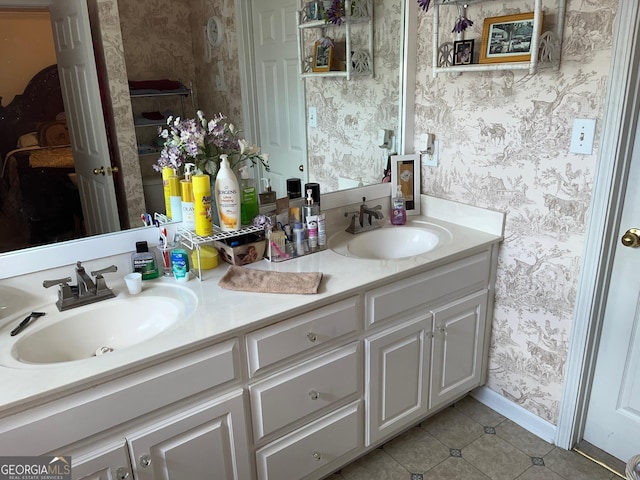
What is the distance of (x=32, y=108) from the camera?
145 cm

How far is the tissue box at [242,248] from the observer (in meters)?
1.74

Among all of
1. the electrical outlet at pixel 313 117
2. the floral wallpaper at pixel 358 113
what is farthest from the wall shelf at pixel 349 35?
the electrical outlet at pixel 313 117

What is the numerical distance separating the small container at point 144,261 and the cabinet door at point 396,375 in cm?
77

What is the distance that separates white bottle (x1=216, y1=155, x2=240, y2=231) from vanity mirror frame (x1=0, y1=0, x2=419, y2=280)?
0.83ft

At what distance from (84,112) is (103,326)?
664mm

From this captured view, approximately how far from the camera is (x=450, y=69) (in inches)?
76.0

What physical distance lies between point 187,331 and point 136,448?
1.06 feet

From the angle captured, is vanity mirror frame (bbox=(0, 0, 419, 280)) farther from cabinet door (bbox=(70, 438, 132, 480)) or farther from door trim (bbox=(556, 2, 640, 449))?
door trim (bbox=(556, 2, 640, 449))

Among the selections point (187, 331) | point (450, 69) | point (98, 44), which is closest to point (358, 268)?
point (187, 331)

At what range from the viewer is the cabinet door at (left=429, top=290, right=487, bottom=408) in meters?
1.99

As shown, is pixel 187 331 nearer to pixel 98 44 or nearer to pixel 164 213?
pixel 164 213

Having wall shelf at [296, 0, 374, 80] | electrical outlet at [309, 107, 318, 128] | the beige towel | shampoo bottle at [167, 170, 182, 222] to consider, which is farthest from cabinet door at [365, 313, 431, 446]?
wall shelf at [296, 0, 374, 80]

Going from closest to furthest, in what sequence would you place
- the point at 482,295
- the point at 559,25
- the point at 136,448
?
the point at 136,448 → the point at 559,25 → the point at 482,295

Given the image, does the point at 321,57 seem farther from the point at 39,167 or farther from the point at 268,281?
the point at 39,167
